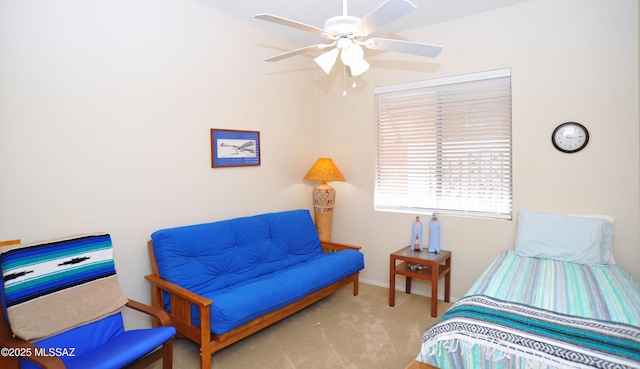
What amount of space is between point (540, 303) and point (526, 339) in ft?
1.57

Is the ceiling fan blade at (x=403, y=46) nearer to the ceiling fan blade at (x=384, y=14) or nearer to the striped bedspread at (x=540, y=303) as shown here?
the ceiling fan blade at (x=384, y=14)

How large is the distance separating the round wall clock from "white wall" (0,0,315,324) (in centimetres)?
273

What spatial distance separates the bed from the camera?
1465mm

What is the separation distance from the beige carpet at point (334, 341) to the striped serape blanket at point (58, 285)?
2.11 feet

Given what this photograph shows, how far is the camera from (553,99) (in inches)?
117

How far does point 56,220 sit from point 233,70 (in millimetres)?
1969

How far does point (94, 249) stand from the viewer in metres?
2.22

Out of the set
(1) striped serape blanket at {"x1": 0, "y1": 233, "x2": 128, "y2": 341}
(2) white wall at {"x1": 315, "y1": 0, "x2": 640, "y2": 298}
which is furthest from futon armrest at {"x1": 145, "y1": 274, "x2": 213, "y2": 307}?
(2) white wall at {"x1": 315, "y1": 0, "x2": 640, "y2": 298}

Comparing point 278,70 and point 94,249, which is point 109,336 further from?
point 278,70

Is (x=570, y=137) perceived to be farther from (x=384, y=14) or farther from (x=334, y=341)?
(x=334, y=341)

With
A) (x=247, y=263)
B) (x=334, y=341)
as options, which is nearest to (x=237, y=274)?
(x=247, y=263)

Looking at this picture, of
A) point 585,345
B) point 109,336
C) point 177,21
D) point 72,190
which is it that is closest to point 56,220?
point 72,190

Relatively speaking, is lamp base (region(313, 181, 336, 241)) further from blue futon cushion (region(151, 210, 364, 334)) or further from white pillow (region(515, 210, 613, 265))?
white pillow (region(515, 210, 613, 265))

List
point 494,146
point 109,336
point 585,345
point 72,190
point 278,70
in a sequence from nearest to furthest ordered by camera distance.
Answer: point 585,345 < point 109,336 < point 72,190 < point 494,146 < point 278,70
